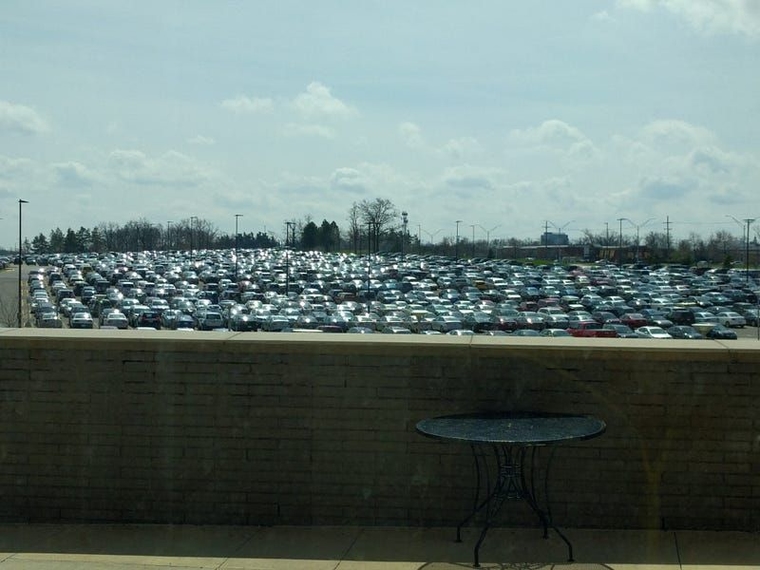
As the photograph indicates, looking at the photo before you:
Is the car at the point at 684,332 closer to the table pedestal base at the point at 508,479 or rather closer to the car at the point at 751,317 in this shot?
the car at the point at 751,317

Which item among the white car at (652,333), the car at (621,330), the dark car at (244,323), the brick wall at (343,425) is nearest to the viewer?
the brick wall at (343,425)

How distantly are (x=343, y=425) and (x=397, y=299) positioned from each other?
54331mm

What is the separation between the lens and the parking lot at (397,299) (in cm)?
4741

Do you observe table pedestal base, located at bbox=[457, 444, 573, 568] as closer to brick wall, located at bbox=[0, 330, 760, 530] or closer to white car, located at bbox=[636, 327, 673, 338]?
brick wall, located at bbox=[0, 330, 760, 530]

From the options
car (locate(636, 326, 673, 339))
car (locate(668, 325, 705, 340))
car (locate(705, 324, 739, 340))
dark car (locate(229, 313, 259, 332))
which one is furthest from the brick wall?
dark car (locate(229, 313, 259, 332))

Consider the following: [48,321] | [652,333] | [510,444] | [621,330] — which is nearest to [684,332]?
[652,333]

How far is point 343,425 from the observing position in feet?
23.4

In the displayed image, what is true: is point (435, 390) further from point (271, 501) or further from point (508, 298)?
point (508, 298)

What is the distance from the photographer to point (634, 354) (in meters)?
6.88

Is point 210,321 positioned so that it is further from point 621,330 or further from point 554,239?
point 554,239

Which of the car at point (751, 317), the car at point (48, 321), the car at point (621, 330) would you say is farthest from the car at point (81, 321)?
the car at point (751, 317)

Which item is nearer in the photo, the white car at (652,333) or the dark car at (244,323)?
the white car at (652,333)

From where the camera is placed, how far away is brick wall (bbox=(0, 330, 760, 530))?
22.4ft

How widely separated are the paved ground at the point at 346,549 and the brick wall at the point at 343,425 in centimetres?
16
